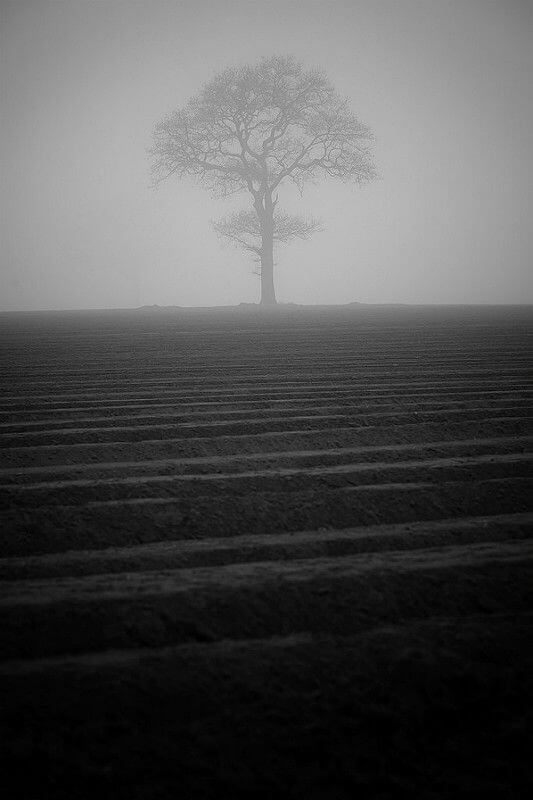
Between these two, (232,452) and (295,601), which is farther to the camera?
(232,452)

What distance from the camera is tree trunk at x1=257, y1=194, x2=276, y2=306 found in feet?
49.1

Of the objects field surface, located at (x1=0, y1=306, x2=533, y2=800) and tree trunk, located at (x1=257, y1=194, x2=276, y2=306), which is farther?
tree trunk, located at (x1=257, y1=194, x2=276, y2=306)

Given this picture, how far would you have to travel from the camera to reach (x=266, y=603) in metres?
0.88

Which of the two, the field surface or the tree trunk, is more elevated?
the tree trunk

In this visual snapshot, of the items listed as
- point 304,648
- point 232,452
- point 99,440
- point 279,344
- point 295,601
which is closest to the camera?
point 304,648

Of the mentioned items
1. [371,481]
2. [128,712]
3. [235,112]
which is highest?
[235,112]

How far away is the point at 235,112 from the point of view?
47.5 feet

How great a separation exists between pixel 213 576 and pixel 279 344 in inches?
137

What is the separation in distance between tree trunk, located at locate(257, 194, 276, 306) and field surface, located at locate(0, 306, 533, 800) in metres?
13.5

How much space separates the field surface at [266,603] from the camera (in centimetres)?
59

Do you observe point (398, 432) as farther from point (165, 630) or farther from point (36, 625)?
point (36, 625)

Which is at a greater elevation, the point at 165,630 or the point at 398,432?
the point at 398,432

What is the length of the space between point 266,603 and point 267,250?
15067 mm

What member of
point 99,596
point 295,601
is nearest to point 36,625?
point 99,596
